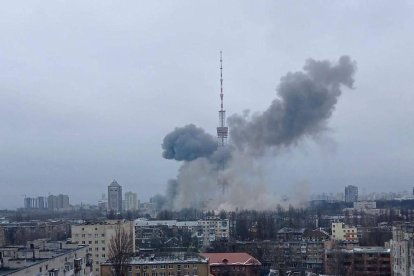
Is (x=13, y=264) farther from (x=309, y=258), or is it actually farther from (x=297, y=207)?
(x=297, y=207)

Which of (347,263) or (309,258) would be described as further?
(309,258)

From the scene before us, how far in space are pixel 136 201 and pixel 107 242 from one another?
7073 cm

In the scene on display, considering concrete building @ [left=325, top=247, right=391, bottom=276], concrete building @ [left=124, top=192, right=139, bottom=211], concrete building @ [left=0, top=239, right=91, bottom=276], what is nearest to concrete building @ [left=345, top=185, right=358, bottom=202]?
concrete building @ [left=124, top=192, right=139, bottom=211]

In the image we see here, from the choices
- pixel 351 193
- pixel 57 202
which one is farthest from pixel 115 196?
pixel 351 193

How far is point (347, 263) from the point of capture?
78.3ft

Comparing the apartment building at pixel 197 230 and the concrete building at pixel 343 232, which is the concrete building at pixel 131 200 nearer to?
the apartment building at pixel 197 230

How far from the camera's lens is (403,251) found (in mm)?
17844

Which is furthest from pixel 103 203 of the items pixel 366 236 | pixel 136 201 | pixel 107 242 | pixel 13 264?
pixel 13 264

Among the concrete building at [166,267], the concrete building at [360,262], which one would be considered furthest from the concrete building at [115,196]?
the concrete building at [166,267]

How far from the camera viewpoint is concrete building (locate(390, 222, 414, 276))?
Result: 17.1 m

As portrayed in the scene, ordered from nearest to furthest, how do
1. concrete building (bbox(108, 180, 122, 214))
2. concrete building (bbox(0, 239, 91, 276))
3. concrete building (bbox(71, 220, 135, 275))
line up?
concrete building (bbox(0, 239, 91, 276)), concrete building (bbox(71, 220, 135, 275)), concrete building (bbox(108, 180, 122, 214))

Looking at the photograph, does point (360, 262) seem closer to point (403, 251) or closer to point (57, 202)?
point (403, 251)

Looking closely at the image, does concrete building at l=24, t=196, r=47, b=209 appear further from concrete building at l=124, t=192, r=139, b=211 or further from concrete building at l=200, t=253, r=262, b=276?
concrete building at l=200, t=253, r=262, b=276

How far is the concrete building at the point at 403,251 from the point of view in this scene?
56.0ft
